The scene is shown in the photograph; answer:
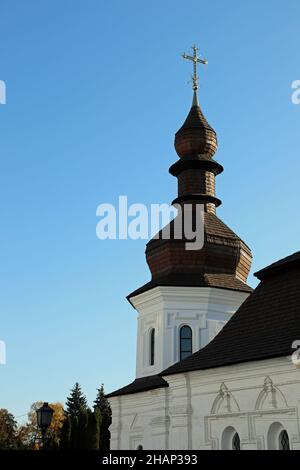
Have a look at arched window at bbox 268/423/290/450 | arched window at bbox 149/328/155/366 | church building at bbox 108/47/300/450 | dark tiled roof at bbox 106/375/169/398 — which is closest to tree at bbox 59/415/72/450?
church building at bbox 108/47/300/450

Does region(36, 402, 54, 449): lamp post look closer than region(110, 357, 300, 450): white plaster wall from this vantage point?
Yes

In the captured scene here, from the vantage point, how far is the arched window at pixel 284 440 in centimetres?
1302

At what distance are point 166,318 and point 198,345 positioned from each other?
1.40 metres

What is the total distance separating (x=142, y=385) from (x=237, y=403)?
20.5 ft

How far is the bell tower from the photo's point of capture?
20156 mm

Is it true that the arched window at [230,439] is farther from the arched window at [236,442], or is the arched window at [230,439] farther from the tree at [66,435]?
the tree at [66,435]

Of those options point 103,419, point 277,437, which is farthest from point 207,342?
point 103,419

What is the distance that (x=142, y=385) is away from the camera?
19688 mm

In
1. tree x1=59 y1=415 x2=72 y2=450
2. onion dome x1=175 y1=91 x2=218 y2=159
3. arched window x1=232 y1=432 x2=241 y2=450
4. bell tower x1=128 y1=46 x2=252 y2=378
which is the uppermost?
onion dome x1=175 y1=91 x2=218 y2=159

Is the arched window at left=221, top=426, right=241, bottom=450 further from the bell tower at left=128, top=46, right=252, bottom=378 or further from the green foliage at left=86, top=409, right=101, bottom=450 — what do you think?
the green foliage at left=86, top=409, right=101, bottom=450

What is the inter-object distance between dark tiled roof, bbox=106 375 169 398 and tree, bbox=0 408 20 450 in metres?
45.4

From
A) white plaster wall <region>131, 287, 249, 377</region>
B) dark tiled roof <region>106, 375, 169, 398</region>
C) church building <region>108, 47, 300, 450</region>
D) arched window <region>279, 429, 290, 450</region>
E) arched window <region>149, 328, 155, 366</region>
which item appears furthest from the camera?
arched window <region>149, 328, 155, 366</region>

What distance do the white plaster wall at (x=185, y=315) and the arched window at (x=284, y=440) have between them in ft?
22.8
